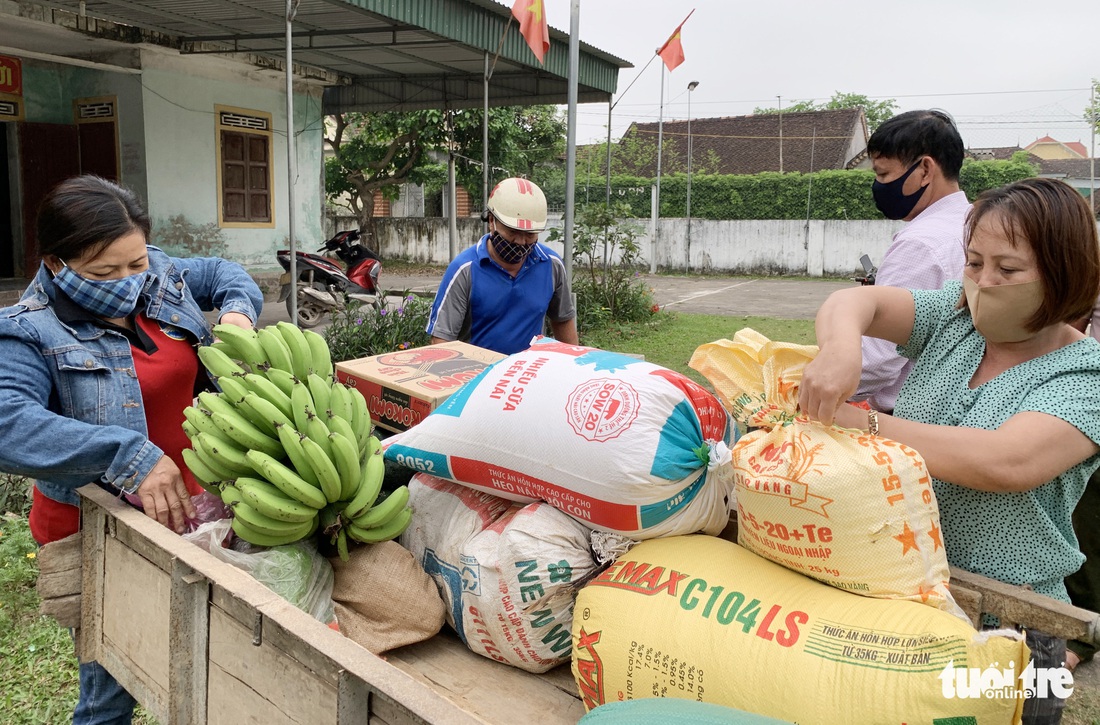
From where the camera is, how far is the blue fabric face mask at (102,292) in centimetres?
189

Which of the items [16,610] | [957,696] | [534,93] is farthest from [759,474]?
[534,93]

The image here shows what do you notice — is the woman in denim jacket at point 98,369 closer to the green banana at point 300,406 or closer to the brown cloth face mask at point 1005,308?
the green banana at point 300,406

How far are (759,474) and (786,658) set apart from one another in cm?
32

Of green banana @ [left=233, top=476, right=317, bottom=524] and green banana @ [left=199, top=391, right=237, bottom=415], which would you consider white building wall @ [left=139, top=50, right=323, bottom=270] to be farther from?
green banana @ [left=233, top=476, right=317, bottom=524]

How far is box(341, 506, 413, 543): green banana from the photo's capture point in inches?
68.7

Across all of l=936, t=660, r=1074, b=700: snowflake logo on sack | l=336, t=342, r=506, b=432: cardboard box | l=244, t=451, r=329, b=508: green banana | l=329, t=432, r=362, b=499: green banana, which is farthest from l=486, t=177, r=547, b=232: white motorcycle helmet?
l=936, t=660, r=1074, b=700: snowflake logo on sack

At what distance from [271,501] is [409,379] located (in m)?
0.78

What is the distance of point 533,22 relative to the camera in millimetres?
7074

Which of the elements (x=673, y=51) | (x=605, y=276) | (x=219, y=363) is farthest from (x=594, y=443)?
(x=605, y=276)

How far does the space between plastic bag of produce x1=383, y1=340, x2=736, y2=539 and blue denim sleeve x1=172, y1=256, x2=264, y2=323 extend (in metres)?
0.92

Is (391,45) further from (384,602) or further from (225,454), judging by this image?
(384,602)

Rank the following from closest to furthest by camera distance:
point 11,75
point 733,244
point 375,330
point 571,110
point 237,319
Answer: point 237,319 → point 375,330 → point 571,110 → point 11,75 → point 733,244

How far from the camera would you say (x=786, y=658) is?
4.31 feet

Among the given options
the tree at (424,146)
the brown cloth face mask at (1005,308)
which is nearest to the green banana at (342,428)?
the brown cloth face mask at (1005,308)
